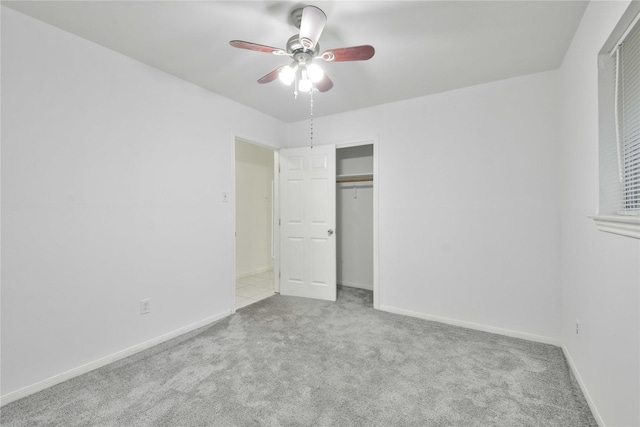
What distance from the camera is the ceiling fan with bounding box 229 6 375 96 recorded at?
159 centimetres

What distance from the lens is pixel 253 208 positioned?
205 inches

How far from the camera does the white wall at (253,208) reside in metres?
4.95

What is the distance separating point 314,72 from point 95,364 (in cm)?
265

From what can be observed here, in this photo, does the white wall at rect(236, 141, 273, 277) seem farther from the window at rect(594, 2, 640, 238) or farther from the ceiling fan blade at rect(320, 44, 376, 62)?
the window at rect(594, 2, 640, 238)

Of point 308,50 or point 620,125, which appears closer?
point 620,125

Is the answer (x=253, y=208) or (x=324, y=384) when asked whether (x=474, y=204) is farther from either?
(x=253, y=208)

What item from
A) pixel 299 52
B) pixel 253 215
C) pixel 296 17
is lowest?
pixel 253 215

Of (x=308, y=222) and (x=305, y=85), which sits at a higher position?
(x=305, y=85)

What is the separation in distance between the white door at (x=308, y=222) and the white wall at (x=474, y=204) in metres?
0.64

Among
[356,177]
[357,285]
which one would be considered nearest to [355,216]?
[356,177]

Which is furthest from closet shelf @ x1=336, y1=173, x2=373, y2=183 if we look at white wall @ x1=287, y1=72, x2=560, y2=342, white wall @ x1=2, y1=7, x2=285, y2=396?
white wall @ x1=2, y1=7, x2=285, y2=396

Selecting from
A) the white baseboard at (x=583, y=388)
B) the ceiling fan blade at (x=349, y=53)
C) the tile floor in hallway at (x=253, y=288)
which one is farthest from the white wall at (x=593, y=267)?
the tile floor in hallway at (x=253, y=288)

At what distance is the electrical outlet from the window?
318 centimetres

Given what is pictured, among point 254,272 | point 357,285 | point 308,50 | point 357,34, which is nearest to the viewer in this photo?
point 308,50
